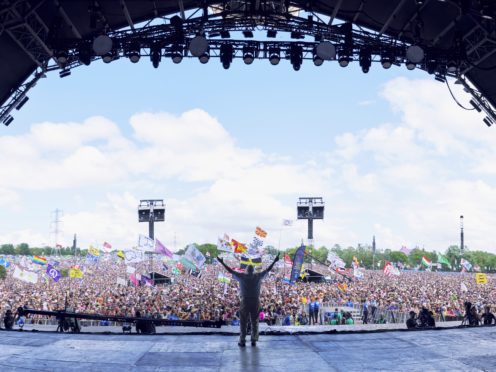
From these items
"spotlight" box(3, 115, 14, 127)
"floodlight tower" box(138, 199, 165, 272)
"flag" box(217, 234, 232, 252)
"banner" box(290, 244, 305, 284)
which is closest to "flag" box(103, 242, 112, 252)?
"floodlight tower" box(138, 199, 165, 272)

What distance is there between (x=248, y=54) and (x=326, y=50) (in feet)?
7.18

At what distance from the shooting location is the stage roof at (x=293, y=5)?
11.0 meters

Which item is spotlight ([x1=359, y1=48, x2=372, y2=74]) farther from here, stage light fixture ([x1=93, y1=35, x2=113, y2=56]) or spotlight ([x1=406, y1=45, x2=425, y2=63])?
stage light fixture ([x1=93, y1=35, x2=113, y2=56])

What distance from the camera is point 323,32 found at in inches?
489

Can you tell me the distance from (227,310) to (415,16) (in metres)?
13.6

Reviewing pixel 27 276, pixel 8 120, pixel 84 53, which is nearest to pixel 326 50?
pixel 84 53

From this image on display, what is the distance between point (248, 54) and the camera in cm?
1225

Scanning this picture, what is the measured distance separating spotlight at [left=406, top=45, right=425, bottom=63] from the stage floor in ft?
24.1

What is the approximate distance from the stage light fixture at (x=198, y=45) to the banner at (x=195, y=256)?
1752 cm

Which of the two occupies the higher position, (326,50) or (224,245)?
(326,50)

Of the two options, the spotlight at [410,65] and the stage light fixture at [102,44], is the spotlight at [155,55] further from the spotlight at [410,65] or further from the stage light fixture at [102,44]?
the spotlight at [410,65]

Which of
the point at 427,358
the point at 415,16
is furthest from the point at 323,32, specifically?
the point at 427,358

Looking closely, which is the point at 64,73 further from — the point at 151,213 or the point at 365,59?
the point at 151,213

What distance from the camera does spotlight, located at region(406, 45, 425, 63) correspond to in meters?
11.9
